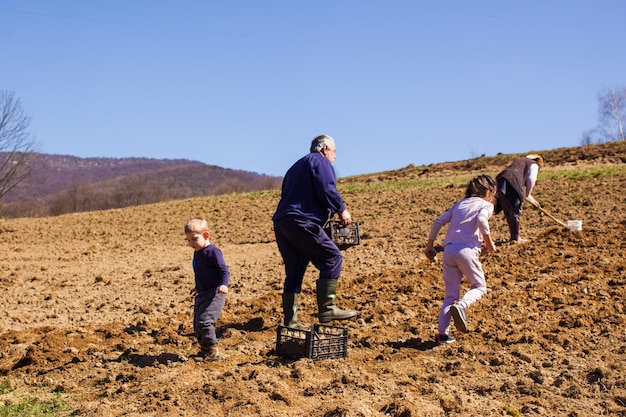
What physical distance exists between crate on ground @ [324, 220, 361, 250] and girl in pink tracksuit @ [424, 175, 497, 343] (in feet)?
4.28

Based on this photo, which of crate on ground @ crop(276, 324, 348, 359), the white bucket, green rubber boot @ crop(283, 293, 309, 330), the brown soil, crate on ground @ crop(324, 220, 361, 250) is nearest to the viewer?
the brown soil

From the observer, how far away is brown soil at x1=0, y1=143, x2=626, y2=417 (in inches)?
216

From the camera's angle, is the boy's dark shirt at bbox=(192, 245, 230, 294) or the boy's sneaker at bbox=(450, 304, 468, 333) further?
the boy's dark shirt at bbox=(192, 245, 230, 294)

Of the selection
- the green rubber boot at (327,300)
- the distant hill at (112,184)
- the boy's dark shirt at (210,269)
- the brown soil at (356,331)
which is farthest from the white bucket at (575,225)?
the distant hill at (112,184)

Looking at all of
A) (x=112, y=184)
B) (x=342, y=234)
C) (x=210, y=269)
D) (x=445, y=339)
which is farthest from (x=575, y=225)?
(x=112, y=184)

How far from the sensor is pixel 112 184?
121812 millimetres

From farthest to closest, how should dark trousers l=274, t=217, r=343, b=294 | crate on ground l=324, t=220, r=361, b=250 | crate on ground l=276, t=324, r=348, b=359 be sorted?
crate on ground l=324, t=220, r=361, b=250
dark trousers l=274, t=217, r=343, b=294
crate on ground l=276, t=324, r=348, b=359

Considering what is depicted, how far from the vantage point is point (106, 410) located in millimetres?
5477

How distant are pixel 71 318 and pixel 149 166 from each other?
180 meters

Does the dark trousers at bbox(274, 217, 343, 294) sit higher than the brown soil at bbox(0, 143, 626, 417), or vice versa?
the dark trousers at bbox(274, 217, 343, 294)

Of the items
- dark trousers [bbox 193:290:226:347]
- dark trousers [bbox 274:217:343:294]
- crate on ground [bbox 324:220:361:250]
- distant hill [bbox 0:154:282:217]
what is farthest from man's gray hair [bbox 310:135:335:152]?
distant hill [bbox 0:154:282:217]

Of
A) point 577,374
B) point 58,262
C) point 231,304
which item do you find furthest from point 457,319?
point 58,262

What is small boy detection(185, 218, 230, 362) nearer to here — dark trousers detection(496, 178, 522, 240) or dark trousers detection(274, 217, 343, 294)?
dark trousers detection(274, 217, 343, 294)

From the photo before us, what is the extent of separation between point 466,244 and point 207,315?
93.4 inches
